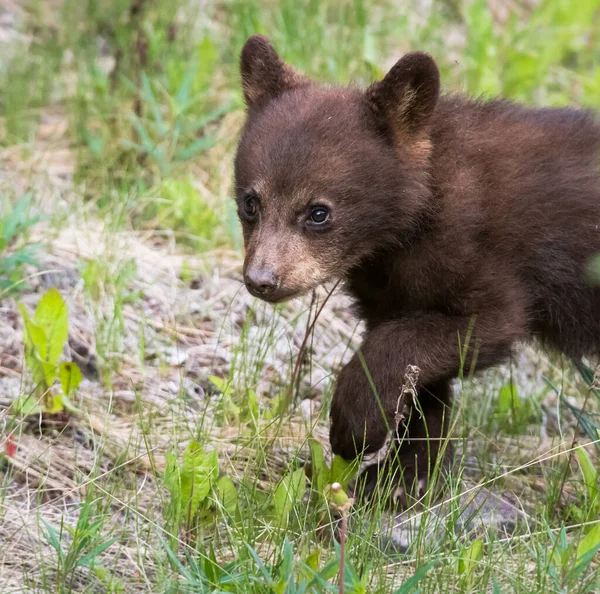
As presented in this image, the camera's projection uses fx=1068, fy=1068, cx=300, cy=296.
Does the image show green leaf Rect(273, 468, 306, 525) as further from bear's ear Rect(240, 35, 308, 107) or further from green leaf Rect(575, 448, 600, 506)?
bear's ear Rect(240, 35, 308, 107)

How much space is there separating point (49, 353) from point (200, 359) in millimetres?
979

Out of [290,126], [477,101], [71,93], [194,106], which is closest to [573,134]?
[477,101]

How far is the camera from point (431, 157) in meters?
4.07

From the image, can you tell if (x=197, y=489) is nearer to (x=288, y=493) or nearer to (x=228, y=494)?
(x=228, y=494)

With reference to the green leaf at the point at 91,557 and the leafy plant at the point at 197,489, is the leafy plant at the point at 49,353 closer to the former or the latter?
the leafy plant at the point at 197,489

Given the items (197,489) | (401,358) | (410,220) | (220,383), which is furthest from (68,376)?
(410,220)

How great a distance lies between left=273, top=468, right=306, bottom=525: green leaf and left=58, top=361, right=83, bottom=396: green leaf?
1.17m

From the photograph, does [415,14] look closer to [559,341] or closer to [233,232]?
[233,232]

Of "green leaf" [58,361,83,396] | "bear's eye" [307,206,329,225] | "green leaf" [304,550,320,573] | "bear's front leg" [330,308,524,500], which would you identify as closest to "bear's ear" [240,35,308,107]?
"bear's eye" [307,206,329,225]

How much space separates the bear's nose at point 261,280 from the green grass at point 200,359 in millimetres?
529

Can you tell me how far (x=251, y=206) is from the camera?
405 centimetres

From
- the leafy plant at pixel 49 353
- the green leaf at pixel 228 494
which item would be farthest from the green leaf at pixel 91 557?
the leafy plant at pixel 49 353

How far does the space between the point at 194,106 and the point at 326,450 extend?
3.28 meters

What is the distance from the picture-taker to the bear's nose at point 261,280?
376 cm
